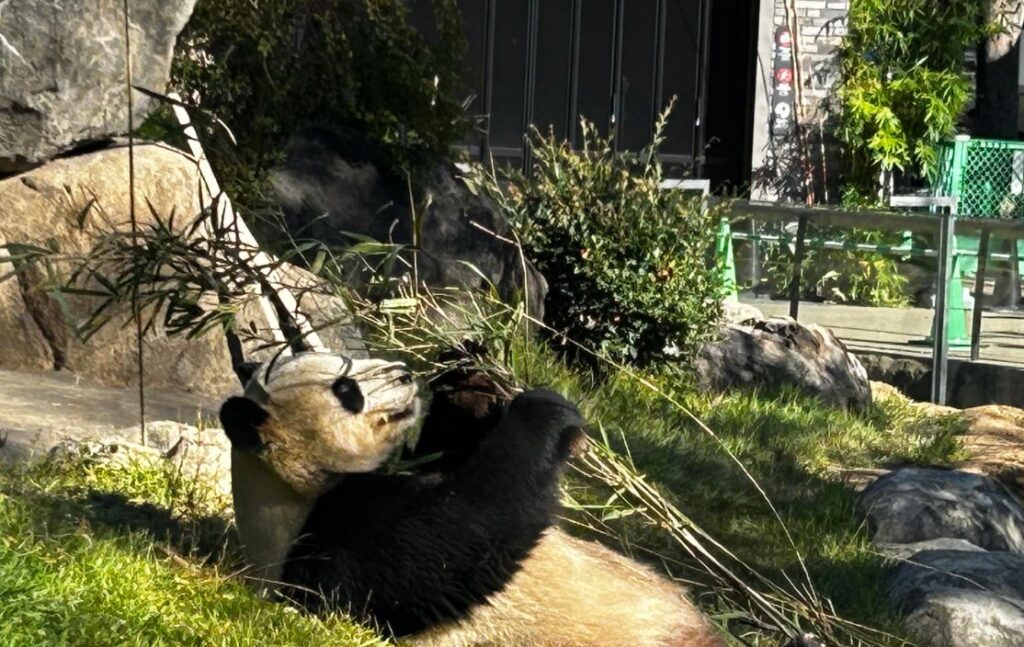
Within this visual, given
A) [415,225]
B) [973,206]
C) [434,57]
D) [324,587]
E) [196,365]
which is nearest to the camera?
[324,587]

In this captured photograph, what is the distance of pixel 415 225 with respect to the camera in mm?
5195

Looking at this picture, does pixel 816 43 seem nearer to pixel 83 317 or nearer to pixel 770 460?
pixel 770 460

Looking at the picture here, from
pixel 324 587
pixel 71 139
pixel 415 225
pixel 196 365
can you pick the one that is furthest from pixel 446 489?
pixel 71 139

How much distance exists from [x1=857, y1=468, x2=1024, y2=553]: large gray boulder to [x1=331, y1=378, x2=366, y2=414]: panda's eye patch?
3581 mm

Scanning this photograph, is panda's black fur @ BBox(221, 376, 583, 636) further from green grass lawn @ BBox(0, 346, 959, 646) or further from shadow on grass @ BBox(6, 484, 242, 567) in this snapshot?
shadow on grass @ BBox(6, 484, 242, 567)

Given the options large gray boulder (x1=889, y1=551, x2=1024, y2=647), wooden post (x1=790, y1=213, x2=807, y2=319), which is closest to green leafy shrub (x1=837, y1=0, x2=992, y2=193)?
wooden post (x1=790, y1=213, x2=807, y2=319)

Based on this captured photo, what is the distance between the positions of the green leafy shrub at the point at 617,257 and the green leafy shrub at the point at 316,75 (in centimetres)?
80

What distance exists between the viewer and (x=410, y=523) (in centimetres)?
441

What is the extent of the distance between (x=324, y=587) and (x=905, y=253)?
8.88 meters

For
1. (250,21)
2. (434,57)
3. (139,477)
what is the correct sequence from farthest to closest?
(434,57)
(250,21)
(139,477)

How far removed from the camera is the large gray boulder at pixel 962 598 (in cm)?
579

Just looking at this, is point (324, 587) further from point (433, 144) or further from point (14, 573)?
point (433, 144)

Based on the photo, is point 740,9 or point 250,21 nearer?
point 250,21

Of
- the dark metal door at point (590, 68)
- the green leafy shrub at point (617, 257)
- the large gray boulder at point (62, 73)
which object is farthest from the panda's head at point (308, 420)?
the dark metal door at point (590, 68)
